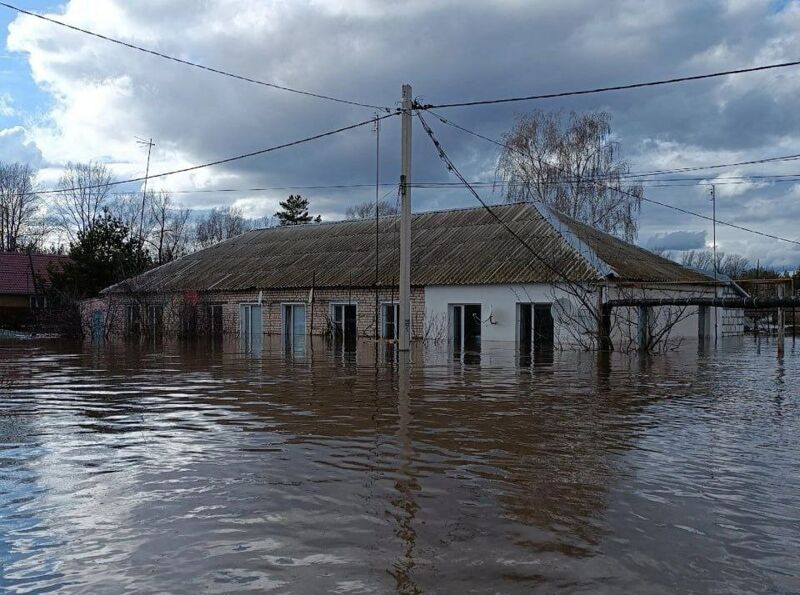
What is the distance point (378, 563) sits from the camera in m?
4.16

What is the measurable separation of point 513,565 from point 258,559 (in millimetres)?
1423

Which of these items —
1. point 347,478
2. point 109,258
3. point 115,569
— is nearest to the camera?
point 115,569

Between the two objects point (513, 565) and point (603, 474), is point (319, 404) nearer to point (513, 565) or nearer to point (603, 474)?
point (603, 474)

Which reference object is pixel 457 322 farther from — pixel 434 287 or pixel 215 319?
pixel 215 319

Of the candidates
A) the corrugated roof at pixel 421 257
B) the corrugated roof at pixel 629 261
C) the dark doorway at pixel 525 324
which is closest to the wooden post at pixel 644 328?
the corrugated roof at pixel 629 261

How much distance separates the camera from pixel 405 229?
20.5m

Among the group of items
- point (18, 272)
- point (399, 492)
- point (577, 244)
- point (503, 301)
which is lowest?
point (399, 492)

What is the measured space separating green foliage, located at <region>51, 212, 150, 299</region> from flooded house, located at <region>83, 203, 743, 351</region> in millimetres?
1579

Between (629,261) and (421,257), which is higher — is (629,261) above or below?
below

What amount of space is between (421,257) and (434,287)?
2.69 meters

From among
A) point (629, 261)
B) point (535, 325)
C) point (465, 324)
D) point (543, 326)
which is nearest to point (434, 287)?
point (465, 324)

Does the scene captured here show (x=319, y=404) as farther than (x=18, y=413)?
Yes

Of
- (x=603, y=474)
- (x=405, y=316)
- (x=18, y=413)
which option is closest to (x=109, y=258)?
(x=405, y=316)

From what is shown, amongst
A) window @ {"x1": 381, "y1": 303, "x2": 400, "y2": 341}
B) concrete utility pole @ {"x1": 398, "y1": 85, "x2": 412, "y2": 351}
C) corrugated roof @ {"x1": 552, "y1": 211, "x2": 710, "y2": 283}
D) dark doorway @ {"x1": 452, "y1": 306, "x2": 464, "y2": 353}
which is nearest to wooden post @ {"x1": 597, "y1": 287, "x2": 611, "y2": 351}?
corrugated roof @ {"x1": 552, "y1": 211, "x2": 710, "y2": 283}
